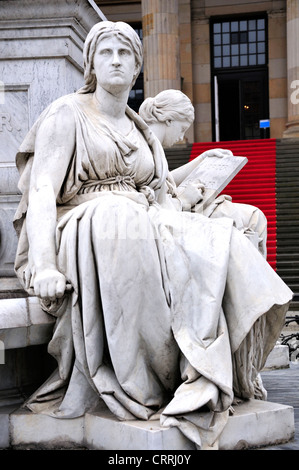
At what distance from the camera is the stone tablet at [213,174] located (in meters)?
5.54

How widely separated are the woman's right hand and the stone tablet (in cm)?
200

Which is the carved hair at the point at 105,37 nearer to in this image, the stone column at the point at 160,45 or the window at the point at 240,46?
the stone column at the point at 160,45

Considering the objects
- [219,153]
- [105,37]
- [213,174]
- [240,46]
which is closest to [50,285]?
[105,37]

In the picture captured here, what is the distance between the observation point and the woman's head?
5.78 m

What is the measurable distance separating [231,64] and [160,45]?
16.1 feet

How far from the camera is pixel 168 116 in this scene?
5777mm

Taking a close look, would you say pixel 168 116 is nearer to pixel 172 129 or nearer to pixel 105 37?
pixel 172 129

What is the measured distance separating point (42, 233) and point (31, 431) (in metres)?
0.85

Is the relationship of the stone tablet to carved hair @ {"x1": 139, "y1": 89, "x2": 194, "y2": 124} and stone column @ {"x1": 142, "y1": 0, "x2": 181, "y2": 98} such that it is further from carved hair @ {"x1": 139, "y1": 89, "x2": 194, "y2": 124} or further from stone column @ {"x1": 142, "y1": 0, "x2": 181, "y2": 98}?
stone column @ {"x1": 142, "y1": 0, "x2": 181, "y2": 98}

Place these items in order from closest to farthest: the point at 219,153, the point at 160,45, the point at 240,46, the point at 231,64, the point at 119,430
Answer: the point at 119,430, the point at 219,153, the point at 160,45, the point at 231,64, the point at 240,46

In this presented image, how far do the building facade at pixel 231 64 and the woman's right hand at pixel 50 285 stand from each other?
1030 inches

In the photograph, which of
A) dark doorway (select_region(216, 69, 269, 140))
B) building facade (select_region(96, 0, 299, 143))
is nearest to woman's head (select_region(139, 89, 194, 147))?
building facade (select_region(96, 0, 299, 143))

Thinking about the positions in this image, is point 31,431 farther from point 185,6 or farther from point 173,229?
point 185,6
